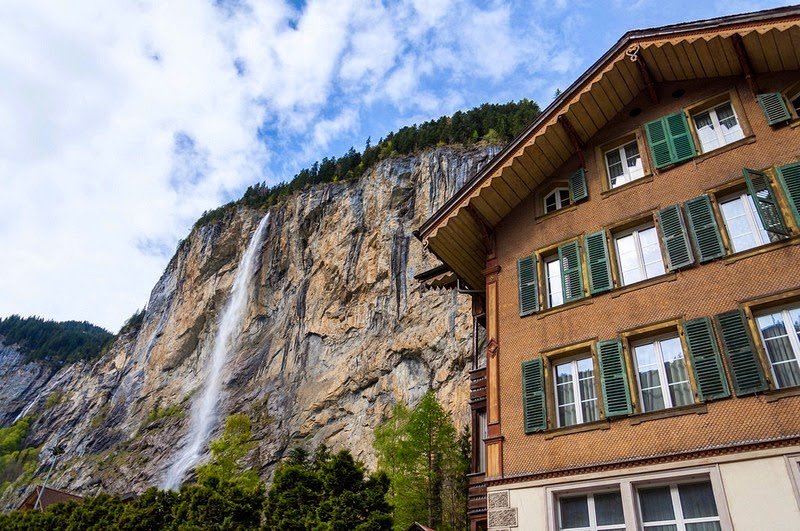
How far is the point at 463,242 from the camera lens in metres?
16.5

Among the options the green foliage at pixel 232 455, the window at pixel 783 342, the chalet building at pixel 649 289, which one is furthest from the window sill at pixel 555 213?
Answer: the green foliage at pixel 232 455

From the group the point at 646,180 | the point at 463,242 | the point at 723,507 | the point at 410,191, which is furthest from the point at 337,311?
the point at 723,507

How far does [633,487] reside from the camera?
409 inches

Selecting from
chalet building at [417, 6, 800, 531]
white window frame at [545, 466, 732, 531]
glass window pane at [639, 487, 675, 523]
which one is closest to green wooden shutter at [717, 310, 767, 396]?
chalet building at [417, 6, 800, 531]

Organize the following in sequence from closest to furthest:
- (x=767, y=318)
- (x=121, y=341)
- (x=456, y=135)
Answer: (x=767, y=318)
(x=456, y=135)
(x=121, y=341)

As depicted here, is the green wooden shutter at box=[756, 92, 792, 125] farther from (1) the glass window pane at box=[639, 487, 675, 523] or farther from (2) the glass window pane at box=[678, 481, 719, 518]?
(1) the glass window pane at box=[639, 487, 675, 523]

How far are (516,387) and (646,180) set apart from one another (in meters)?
5.41

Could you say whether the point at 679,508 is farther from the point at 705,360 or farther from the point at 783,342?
the point at 783,342

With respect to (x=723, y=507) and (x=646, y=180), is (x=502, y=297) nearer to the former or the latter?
(x=646, y=180)

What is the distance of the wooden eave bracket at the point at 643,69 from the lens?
14.0 m

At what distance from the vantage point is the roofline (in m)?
12.4

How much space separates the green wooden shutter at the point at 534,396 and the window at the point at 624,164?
477cm

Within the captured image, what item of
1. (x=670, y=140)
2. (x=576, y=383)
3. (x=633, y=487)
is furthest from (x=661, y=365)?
(x=670, y=140)

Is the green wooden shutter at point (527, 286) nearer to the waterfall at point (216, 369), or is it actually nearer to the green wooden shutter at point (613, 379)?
the green wooden shutter at point (613, 379)
